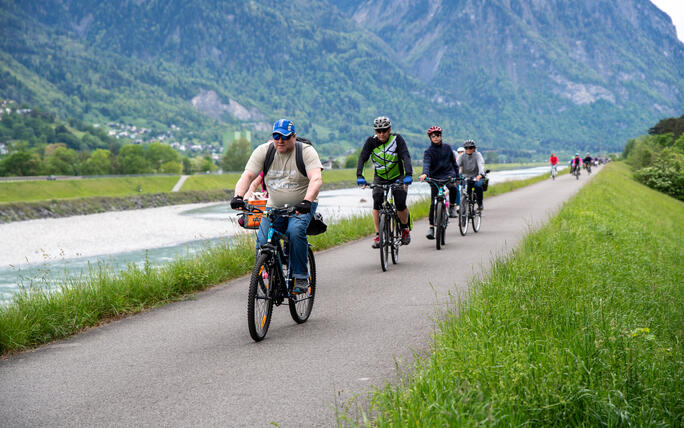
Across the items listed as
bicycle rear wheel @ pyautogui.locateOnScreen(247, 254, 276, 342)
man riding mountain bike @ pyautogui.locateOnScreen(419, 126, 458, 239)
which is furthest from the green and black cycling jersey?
bicycle rear wheel @ pyautogui.locateOnScreen(247, 254, 276, 342)

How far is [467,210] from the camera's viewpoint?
1480 cm

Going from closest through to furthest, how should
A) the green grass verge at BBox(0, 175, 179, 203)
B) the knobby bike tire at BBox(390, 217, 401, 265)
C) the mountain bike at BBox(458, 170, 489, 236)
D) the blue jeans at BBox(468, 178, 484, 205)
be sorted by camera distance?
the knobby bike tire at BBox(390, 217, 401, 265) < the mountain bike at BBox(458, 170, 489, 236) < the blue jeans at BBox(468, 178, 484, 205) < the green grass verge at BBox(0, 175, 179, 203)

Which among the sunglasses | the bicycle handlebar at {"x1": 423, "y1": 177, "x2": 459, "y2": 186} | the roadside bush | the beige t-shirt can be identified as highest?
the sunglasses

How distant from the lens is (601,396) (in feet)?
12.0

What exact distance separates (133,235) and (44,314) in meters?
33.6

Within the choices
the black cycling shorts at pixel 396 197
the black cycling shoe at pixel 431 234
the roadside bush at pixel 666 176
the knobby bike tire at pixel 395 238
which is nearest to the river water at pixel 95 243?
the black cycling shoe at pixel 431 234

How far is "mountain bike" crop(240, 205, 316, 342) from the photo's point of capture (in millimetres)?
5576

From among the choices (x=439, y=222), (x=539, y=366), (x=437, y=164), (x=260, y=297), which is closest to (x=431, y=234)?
(x=439, y=222)

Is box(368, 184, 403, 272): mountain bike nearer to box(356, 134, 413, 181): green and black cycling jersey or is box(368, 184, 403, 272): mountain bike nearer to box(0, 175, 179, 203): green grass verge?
box(356, 134, 413, 181): green and black cycling jersey

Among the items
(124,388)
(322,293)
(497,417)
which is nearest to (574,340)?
(497,417)

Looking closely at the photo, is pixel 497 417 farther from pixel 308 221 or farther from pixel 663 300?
pixel 663 300

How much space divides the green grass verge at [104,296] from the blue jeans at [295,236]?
2.30 m

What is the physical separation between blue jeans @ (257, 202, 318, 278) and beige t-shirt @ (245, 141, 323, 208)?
0.64 feet

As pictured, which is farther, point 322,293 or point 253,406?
point 322,293
